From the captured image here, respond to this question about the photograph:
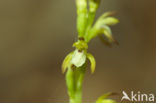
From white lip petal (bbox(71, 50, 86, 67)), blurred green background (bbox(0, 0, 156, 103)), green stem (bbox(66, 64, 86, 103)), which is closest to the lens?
white lip petal (bbox(71, 50, 86, 67))

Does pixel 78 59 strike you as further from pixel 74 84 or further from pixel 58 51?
pixel 58 51

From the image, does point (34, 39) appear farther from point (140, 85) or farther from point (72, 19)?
point (140, 85)


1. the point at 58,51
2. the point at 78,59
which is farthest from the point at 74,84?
the point at 58,51

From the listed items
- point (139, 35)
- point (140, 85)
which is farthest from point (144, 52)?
point (140, 85)

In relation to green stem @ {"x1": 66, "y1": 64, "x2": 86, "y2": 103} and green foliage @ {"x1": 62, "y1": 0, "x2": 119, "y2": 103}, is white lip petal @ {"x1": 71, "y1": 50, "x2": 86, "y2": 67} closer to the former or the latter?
green foliage @ {"x1": 62, "y1": 0, "x2": 119, "y2": 103}

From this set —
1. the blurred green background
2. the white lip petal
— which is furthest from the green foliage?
the blurred green background

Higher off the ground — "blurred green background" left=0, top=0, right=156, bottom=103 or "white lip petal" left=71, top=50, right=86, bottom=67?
"blurred green background" left=0, top=0, right=156, bottom=103

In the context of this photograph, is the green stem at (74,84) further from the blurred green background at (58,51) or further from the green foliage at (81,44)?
the blurred green background at (58,51)
